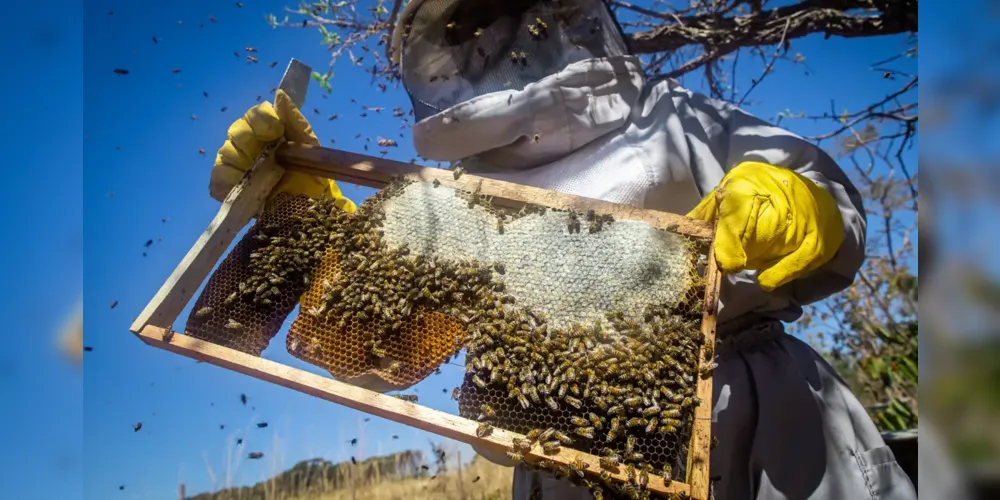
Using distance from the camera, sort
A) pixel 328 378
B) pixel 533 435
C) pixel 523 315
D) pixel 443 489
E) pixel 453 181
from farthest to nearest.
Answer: pixel 443 489
pixel 453 181
pixel 523 315
pixel 328 378
pixel 533 435

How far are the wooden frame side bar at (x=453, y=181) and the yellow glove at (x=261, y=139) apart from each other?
0.26 ft

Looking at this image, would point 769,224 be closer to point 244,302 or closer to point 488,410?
point 488,410

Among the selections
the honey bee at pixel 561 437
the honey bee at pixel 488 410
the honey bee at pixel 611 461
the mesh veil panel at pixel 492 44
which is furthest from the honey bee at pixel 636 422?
the mesh veil panel at pixel 492 44

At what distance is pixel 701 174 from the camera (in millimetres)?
3078

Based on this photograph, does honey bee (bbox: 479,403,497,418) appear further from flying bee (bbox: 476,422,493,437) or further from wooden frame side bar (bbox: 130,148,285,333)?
wooden frame side bar (bbox: 130,148,285,333)

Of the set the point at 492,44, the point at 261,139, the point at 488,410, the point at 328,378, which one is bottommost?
the point at 488,410

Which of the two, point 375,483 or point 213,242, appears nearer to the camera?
point 213,242

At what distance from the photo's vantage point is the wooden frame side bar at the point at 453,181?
8.67ft

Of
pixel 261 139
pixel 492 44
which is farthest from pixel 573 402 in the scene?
pixel 492 44

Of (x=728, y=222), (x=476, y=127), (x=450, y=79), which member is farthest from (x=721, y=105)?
(x=450, y=79)

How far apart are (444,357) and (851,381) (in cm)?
913

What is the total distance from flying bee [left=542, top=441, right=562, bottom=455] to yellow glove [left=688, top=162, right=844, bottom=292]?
37.5 inches

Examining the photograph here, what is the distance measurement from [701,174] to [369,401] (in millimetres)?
1937

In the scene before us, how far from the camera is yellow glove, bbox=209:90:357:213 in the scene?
2.98 metres
